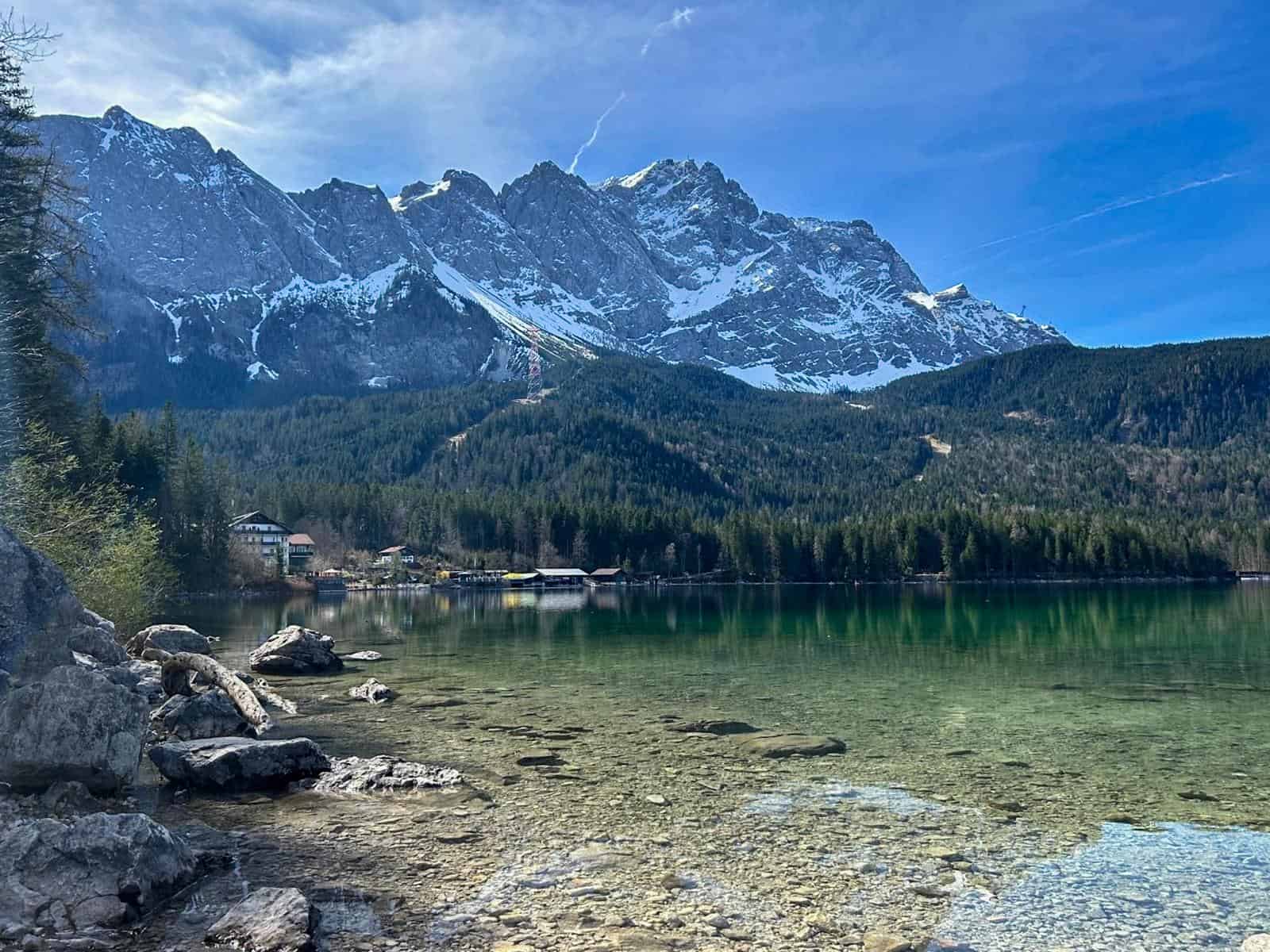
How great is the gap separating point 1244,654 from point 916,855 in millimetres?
40469

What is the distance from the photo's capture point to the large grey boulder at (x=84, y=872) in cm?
991

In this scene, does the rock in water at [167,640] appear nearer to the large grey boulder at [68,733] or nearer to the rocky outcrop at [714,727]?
the large grey boulder at [68,733]

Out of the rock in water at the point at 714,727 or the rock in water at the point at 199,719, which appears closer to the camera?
the rock in water at the point at 199,719

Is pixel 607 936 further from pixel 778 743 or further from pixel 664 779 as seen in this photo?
pixel 778 743

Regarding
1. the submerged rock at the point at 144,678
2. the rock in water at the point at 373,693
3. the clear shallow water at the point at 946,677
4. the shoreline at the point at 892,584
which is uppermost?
the submerged rock at the point at 144,678

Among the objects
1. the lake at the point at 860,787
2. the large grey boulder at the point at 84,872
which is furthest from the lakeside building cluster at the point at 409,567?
the large grey boulder at the point at 84,872

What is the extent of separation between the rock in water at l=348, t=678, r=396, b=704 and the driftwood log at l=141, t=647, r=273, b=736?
4.21 meters

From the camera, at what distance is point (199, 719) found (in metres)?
21.5

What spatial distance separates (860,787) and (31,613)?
55.9ft

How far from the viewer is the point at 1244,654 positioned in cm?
4325

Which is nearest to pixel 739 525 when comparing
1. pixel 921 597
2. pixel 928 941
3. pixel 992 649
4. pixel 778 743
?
pixel 921 597

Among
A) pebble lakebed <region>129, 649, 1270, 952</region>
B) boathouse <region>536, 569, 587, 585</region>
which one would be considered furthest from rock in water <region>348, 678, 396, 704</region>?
boathouse <region>536, 569, 587, 585</region>

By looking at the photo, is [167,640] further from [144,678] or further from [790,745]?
[790,745]

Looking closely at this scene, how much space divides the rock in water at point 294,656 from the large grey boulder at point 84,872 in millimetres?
26878
